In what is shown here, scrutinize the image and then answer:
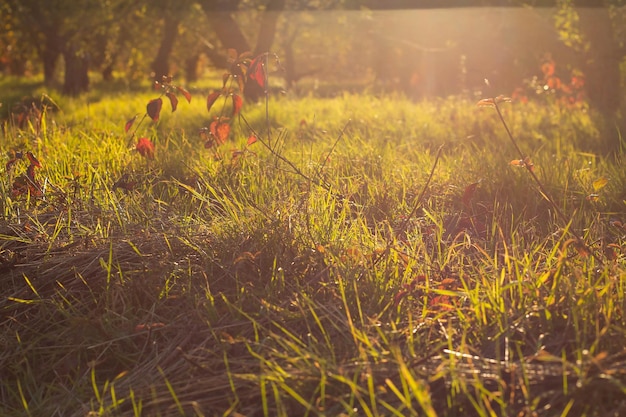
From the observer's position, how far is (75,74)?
499 inches

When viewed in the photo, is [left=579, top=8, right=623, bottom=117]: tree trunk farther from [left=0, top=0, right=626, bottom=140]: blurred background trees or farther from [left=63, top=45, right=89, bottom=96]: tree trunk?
[left=63, top=45, right=89, bottom=96]: tree trunk

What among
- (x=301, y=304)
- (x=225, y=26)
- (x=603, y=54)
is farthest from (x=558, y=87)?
(x=301, y=304)

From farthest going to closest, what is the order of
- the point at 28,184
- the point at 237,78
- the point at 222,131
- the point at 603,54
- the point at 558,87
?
the point at 603,54 < the point at 558,87 < the point at 222,131 < the point at 237,78 < the point at 28,184

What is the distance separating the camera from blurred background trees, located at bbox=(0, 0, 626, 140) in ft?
29.7

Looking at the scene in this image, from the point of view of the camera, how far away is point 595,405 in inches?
72.4

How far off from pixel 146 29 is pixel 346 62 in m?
23.2

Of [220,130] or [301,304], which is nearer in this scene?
[301,304]

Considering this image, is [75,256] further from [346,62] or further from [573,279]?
[346,62]

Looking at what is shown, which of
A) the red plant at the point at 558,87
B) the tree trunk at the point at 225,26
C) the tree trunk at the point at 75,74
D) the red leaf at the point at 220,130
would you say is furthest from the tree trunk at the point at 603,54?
the tree trunk at the point at 75,74

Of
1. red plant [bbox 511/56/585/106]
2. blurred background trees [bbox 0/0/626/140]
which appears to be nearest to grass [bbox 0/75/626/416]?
blurred background trees [bbox 0/0/626/140]

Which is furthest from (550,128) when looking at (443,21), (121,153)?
(443,21)

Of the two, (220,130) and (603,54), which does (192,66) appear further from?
(220,130)

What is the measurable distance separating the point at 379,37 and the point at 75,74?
14.8m

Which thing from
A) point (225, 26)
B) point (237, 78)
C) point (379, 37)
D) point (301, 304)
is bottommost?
point (379, 37)
